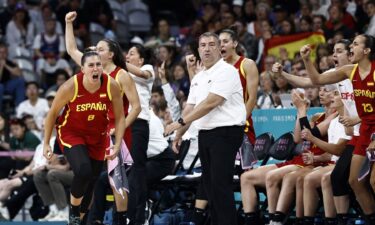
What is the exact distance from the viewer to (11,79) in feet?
63.9

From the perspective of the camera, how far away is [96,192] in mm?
12273

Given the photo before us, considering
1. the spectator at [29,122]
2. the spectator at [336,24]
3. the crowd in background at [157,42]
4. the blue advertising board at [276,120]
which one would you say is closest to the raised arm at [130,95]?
the crowd in background at [157,42]

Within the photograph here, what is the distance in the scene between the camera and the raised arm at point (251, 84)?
11.5 meters

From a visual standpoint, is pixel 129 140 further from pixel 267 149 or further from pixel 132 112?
pixel 267 149

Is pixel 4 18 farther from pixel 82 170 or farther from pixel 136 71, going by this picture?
pixel 82 170

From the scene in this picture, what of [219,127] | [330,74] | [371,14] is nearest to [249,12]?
[371,14]

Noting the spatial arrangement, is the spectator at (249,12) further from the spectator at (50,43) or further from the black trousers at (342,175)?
the black trousers at (342,175)

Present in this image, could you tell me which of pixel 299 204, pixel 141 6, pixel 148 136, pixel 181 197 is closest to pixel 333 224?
pixel 299 204

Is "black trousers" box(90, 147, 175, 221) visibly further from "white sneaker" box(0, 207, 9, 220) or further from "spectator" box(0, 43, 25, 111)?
"spectator" box(0, 43, 25, 111)

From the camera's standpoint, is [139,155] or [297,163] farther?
[139,155]

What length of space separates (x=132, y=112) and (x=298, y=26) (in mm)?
6705

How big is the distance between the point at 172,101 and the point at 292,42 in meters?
3.52

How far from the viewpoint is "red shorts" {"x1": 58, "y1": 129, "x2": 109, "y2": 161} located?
11.1m

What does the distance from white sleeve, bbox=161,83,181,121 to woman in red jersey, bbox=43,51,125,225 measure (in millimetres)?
2673
